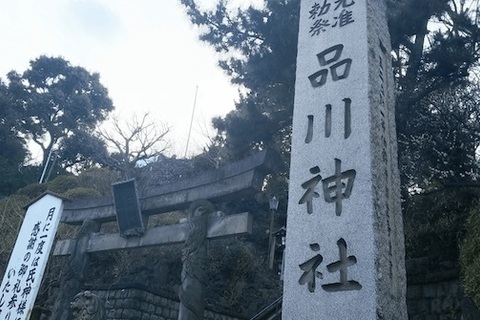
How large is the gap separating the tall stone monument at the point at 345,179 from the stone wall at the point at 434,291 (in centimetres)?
417

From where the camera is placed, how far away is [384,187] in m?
4.07

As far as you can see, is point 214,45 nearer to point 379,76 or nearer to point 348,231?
point 379,76

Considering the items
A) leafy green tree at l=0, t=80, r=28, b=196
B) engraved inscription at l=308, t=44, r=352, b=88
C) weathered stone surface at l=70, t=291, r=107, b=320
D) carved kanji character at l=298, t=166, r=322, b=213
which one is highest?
leafy green tree at l=0, t=80, r=28, b=196

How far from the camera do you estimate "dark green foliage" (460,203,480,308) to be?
613 centimetres

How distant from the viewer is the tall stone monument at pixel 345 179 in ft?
11.9

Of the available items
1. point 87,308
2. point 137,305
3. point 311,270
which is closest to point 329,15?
point 311,270

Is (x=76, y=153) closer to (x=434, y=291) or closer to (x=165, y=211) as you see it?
(x=165, y=211)

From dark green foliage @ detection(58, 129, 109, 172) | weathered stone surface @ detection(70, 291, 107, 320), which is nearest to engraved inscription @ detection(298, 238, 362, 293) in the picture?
weathered stone surface @ detection(70, 291, 107, 320)

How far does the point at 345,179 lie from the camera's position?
411cm

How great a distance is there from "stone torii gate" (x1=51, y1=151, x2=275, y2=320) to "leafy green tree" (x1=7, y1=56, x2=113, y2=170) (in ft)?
68.7

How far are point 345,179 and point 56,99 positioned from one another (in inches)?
1174

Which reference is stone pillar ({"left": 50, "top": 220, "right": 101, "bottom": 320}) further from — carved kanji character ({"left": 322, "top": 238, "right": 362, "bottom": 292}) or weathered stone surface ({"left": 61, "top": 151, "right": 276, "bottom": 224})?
carved kanji character ({"left": 322, "top": 238, "right": 362, "bottom": 292})

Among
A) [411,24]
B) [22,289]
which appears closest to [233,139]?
[411,24]

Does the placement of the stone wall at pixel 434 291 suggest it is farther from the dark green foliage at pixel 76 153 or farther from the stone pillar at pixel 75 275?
the dark green foliage at pixel 76 153
